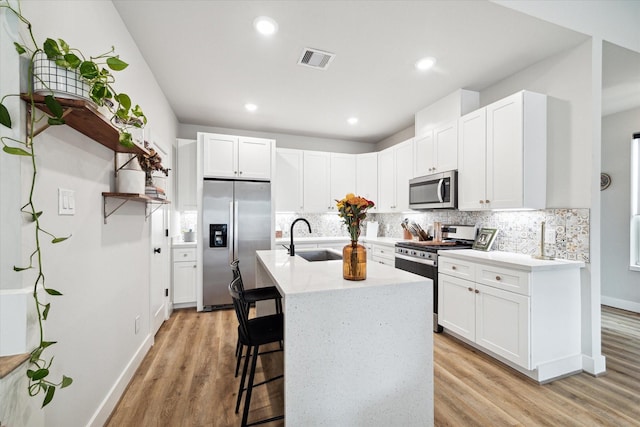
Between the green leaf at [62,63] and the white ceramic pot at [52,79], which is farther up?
the green leaf at [62,63]

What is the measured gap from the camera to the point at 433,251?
3.03 metres

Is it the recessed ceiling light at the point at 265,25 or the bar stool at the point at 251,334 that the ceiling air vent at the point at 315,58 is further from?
the bar stool at the point at 251,334

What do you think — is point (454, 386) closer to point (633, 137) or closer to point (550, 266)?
point (550, 266)

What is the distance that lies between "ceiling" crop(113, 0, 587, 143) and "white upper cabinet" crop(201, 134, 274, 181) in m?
0.45

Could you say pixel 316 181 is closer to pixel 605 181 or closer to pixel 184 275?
pixel 184 275

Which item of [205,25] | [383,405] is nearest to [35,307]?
[383,405]

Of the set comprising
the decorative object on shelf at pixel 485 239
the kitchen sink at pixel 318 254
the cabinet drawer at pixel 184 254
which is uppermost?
the decorative object on shelf at pixel 485 239

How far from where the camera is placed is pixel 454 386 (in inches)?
82.2

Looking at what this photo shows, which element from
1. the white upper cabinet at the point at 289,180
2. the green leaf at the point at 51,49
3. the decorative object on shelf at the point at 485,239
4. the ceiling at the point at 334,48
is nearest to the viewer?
the green leaf at the point at 51,49

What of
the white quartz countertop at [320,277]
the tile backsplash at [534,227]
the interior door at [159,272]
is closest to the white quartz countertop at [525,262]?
the tile backsplash at [534,227]

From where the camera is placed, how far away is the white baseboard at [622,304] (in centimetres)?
362

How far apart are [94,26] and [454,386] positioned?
3.39m

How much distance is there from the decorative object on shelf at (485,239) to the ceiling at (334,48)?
1.60m

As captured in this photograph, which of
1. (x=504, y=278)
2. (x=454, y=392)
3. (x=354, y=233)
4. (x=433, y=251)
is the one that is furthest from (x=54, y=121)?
(x=433, y=251)
